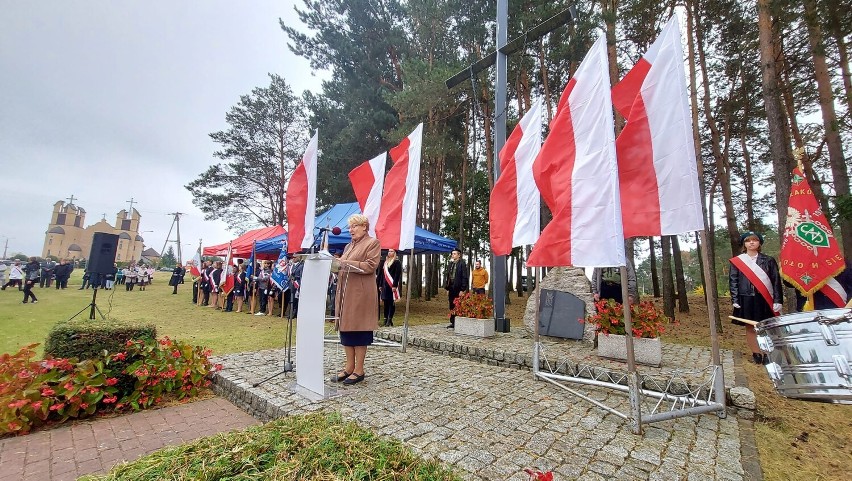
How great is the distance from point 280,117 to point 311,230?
70.4 feet

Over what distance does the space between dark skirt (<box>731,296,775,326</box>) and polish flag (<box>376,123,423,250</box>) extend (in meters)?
5.02

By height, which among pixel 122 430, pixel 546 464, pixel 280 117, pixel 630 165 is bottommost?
pixel 122 430

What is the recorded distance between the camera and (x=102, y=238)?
19.5 feet

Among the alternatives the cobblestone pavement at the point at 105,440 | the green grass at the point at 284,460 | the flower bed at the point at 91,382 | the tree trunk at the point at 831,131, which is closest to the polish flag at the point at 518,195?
the green grass at the point at 284,460

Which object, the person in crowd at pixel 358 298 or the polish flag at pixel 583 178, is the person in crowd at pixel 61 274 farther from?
the polish flag at pixel 583 178

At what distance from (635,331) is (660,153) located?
9.72 feet

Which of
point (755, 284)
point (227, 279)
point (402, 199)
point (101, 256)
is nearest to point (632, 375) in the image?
point (755, 284)

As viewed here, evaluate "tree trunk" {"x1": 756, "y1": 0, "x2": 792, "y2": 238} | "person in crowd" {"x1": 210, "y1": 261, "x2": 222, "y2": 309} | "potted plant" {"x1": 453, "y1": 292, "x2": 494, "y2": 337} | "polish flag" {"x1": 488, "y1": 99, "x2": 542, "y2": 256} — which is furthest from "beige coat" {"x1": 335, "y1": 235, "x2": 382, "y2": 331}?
"person in crowd" {"x1": 210, "y1": 261, "x2": 222, "y2": 309}

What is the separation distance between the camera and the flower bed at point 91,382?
3225 millimetres

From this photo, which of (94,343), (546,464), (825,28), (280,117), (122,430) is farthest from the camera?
(280,117)

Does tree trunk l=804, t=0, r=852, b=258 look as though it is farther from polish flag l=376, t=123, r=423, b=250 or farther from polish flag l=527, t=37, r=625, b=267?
polish flag l=376, t=123, r=423, b=250

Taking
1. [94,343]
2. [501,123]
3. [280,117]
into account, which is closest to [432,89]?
[501,123]

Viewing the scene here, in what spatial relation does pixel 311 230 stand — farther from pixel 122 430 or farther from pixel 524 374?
pixel 524 374

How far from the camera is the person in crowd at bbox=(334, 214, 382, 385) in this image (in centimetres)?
391
